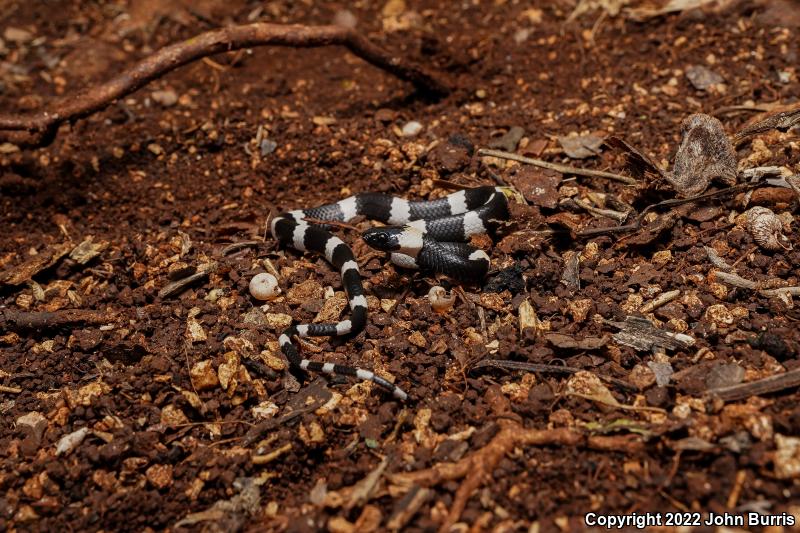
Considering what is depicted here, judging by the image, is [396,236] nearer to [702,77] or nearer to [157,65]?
[157,65]

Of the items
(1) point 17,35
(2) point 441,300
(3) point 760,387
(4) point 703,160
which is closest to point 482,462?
(2) point 441,300

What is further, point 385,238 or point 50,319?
point 385,238

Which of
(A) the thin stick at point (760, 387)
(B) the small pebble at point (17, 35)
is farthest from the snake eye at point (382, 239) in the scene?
(B) the small pebble at point (17, 35)

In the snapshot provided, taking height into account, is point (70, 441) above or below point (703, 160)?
below

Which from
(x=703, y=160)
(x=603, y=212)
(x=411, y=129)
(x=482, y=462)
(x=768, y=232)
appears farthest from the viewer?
(x=411, y=129)

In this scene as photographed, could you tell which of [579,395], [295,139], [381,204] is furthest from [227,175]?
[579,395]

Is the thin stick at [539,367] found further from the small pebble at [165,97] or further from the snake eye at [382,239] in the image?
the small pebble at [165,97]

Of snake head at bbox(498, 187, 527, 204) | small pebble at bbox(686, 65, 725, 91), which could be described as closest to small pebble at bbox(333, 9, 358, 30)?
snake head at bbox(498, 187, 527, 204)
